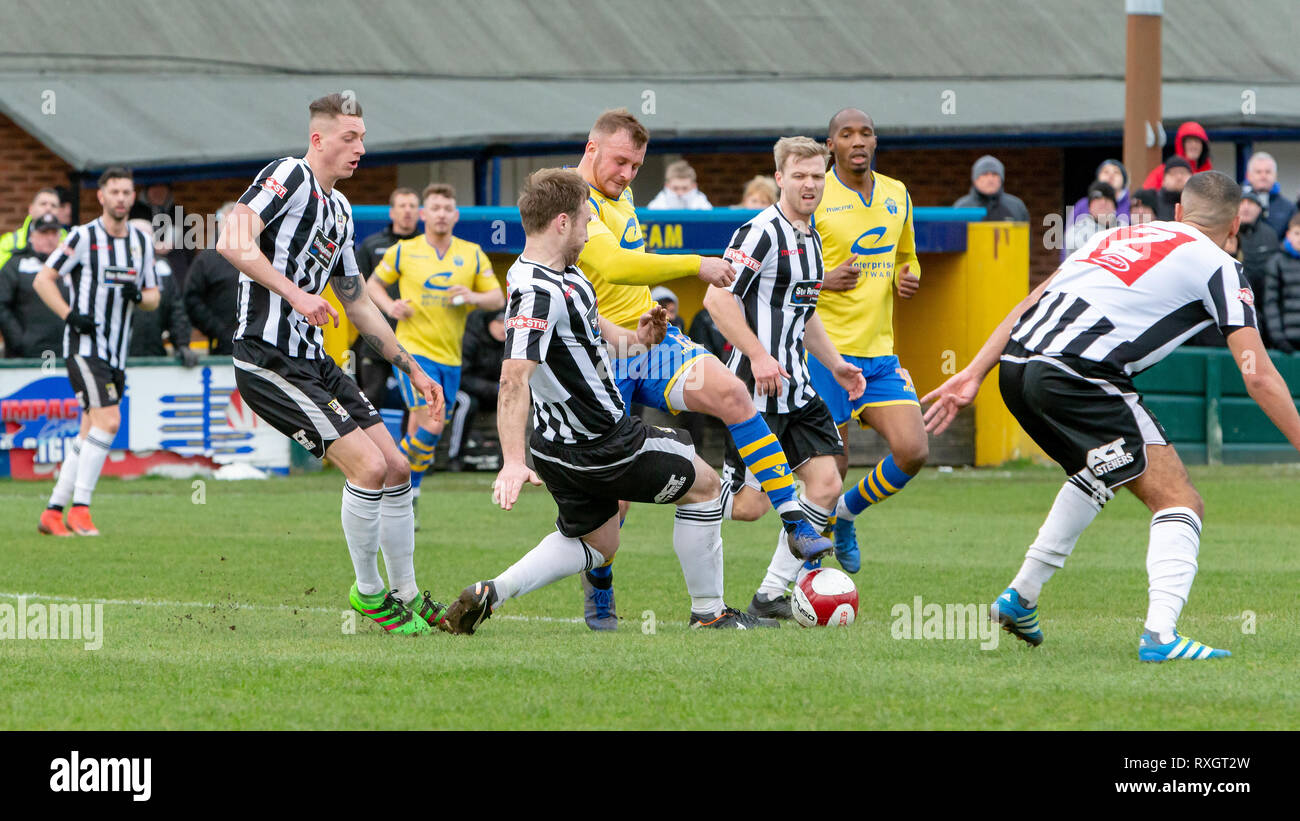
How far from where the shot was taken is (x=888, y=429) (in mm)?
10352

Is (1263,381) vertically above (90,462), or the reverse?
(1263,381)

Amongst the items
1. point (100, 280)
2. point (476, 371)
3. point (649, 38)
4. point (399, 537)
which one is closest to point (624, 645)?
point (399, 537)

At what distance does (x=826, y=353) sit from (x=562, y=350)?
2.41 meters

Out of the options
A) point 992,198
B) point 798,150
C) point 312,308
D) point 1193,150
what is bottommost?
point 312,308

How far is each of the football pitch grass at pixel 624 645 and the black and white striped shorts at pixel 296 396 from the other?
0.88 m

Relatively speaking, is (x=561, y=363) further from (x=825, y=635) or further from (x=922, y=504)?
(x=922, y=504)

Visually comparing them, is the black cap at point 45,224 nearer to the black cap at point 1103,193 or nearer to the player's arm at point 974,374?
the black cap at point 1103,193

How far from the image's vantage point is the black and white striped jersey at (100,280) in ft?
43.1

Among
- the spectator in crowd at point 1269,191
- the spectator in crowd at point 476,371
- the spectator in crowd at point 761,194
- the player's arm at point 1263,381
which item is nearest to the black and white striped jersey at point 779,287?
the player's arm at point 1263,381

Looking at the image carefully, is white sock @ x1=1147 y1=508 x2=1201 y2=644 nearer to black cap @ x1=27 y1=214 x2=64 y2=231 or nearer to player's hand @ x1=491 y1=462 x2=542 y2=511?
player's hand @ x1=491 y1=462 x2=542 y2=511

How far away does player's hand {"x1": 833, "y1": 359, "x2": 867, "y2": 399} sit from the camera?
9878mm

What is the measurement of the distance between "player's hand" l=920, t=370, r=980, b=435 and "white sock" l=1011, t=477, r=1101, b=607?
554 millimetres

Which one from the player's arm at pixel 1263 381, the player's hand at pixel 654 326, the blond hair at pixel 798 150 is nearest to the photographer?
the player's arm at pixel 1263 381

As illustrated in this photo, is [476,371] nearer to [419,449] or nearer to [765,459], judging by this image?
[419,449]
